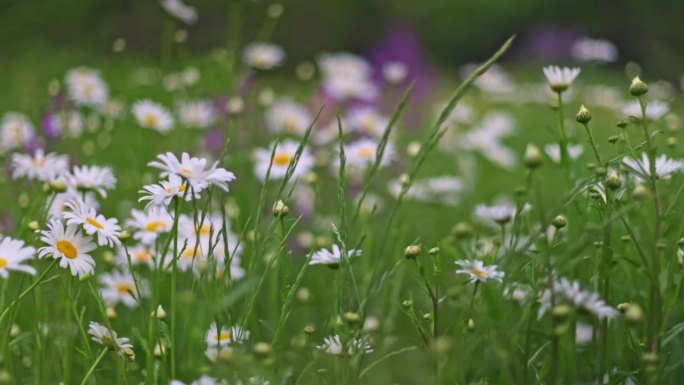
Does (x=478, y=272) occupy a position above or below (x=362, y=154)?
below

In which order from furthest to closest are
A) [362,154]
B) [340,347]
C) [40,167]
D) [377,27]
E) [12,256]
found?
[377,27] → [362,154] → [40,167] → [340,347] → [12,256]

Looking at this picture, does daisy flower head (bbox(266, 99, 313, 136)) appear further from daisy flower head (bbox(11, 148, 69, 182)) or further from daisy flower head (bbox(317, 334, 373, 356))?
daisy flower head (bbox(317, 334, 373, 356))

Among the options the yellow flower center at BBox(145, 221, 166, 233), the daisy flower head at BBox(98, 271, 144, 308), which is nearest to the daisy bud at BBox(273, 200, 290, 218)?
the yellow flower center at BBox(145, 221, 166, 233)

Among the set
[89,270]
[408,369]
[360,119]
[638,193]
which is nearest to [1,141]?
[360,119]

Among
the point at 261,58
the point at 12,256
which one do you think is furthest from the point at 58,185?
the point at 261,58

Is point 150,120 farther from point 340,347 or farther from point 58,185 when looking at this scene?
point 340,347

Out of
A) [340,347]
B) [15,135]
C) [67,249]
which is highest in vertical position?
[15,135]
